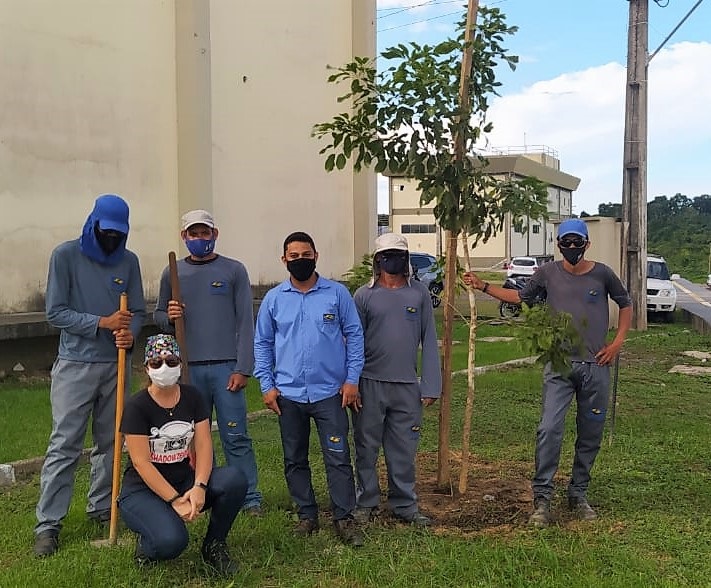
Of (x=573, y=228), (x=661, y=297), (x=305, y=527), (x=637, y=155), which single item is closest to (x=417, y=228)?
(x=661, y=297)

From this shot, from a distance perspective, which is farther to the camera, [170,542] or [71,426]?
[71,426]

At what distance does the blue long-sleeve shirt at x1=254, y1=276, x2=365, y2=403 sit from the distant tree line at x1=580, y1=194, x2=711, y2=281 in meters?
47.2

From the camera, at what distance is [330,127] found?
18.5ft

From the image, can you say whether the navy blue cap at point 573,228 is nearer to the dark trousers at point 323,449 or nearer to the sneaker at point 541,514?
the sneaker at point 541,514

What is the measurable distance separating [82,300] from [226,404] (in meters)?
1.12

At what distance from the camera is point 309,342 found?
16.4ft

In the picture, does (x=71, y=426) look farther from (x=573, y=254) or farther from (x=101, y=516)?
(x=573, y=254)

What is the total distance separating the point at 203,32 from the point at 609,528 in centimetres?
971

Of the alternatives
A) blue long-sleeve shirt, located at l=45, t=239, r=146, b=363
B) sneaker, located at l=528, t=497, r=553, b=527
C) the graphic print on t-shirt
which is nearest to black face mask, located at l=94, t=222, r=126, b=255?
blue long-sleeve shirt, located at l=45, t=239, r=146, b=363

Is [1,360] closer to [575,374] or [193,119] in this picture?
[193,119]

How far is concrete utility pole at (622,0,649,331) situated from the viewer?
60.5ft

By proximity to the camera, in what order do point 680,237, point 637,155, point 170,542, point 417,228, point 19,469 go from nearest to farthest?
1. point 170,542
2. point 19,469
3. point 637,155
4. point 417,228
5. point 680,237

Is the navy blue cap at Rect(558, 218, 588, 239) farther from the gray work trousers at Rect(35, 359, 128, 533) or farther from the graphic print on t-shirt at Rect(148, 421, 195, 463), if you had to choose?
the gray work trousers at Rect(35, 359, 128, 533)

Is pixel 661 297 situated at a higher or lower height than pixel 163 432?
lower
